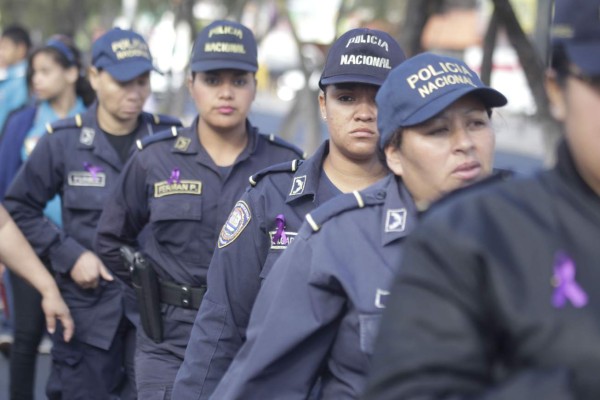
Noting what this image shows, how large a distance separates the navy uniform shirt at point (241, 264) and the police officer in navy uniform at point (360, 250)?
2.43ft

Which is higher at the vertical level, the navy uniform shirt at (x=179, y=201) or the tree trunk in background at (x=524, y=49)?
the tree trunk in background at (x=524, y=49)

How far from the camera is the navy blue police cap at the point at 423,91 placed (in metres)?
3.21

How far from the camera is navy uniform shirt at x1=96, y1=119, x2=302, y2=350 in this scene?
17.5 ft

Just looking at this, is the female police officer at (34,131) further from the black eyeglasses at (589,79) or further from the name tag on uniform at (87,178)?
the black eyeglasses at (589,79)

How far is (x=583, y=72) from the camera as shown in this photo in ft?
6.05

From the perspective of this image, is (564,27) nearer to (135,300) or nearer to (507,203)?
(507,203)

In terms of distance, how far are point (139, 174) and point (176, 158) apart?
190 mm

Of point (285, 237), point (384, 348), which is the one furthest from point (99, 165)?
point (384, 348)

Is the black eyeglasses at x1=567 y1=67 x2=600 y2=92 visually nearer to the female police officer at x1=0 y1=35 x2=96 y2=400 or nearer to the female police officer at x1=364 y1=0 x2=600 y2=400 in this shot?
the female police officer at x1=364 y1=0 x2=600 y2=400

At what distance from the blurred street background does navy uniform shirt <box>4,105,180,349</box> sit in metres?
1.13

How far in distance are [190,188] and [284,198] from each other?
1.36 metres

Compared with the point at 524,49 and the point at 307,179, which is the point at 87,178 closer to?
the point at 307,179

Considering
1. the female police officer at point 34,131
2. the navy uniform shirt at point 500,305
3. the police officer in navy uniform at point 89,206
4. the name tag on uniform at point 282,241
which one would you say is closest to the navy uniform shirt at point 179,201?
the police officer in navy uniform at point 89,206

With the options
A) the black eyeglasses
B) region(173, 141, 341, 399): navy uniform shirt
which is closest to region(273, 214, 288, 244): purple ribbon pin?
region(173, 141, 341, 399): navy uniform shirt
